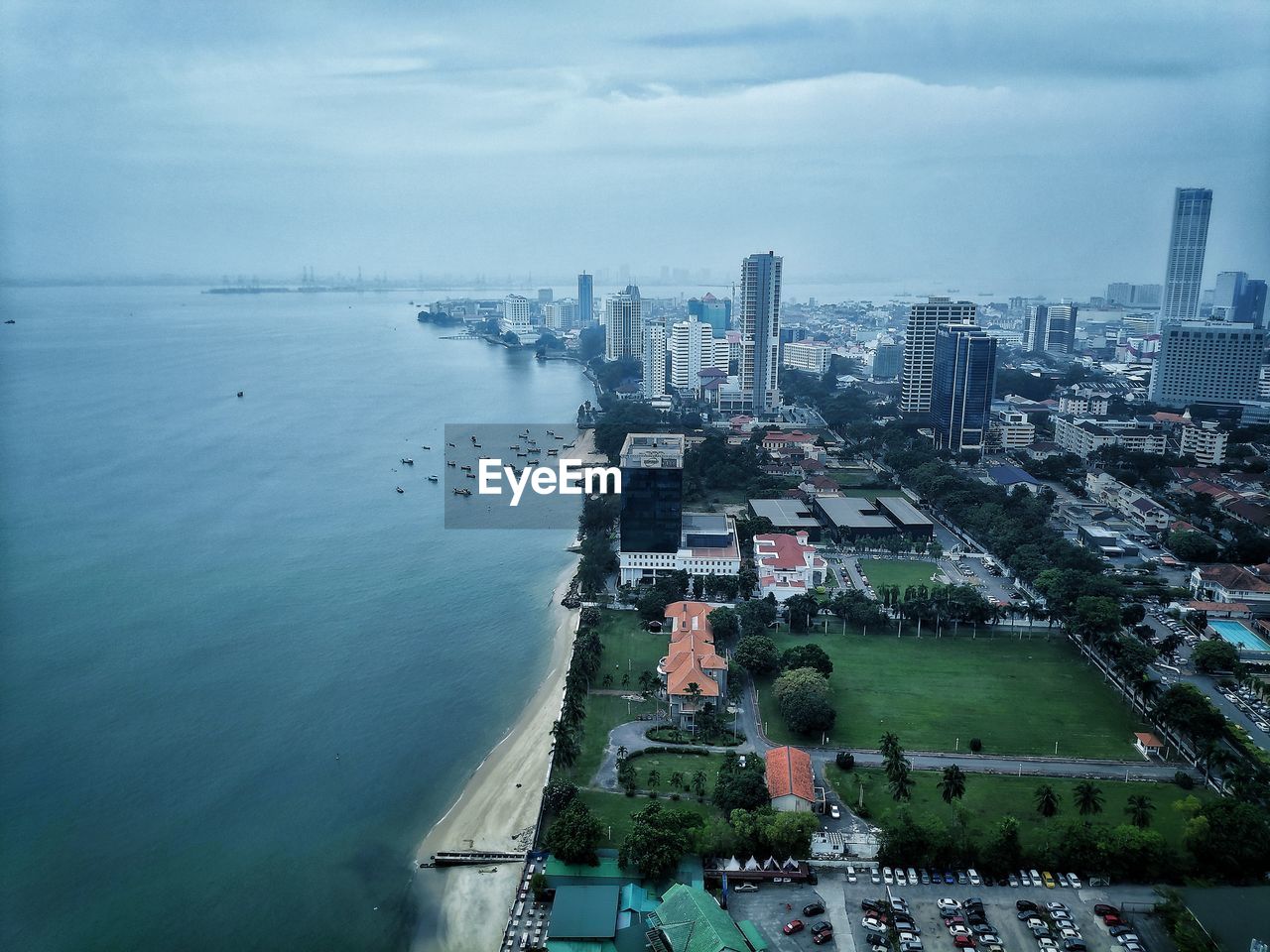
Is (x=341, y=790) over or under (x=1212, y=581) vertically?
under

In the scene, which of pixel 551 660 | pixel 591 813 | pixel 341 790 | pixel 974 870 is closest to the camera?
pixel 974 870

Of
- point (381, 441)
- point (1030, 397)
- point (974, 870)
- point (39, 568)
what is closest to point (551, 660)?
point (974, 870)

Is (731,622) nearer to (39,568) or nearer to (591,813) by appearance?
(591,813)

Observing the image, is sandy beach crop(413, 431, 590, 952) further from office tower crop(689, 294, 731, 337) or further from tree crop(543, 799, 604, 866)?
office tower crop(689, 294, 731, 337)

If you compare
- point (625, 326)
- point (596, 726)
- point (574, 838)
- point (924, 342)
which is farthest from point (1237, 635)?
point (625, 326)

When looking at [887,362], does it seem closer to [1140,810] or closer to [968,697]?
[968,697]

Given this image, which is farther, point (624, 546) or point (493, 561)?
point (493, 561)

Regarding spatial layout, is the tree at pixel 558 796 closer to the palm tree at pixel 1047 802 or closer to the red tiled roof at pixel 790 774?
the red tiled roof at pixel 790 774
